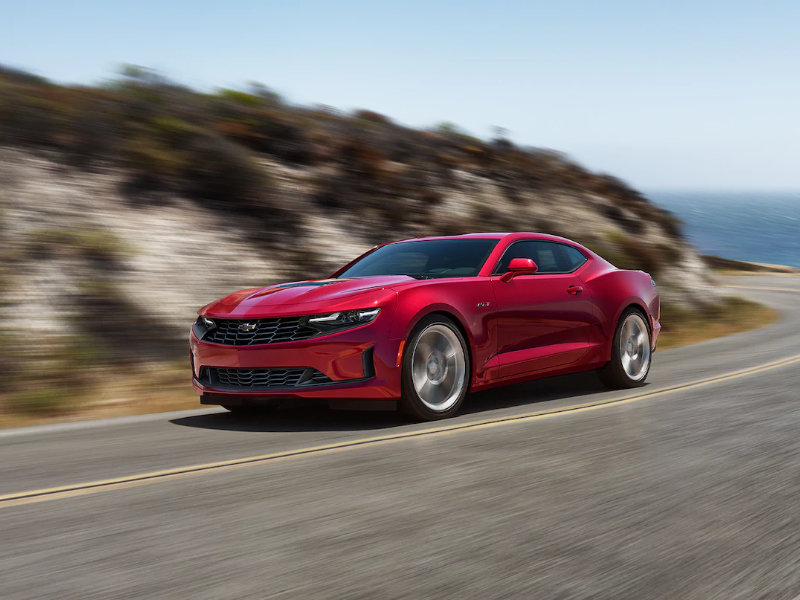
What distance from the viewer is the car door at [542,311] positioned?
792 cm

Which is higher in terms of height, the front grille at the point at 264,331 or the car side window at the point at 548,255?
the car side window at the point at 548,255

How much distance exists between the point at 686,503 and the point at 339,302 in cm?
309

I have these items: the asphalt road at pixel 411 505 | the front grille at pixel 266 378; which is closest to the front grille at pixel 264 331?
the front grille at pixel 266 378

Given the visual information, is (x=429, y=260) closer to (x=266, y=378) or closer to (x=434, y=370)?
(x=434, y=370)

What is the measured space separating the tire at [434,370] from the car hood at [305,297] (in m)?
0.45

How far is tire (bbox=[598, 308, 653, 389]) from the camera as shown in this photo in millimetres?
9164

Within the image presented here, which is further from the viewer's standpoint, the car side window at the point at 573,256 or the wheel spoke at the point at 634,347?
the wheel spoke at the point at 634,347

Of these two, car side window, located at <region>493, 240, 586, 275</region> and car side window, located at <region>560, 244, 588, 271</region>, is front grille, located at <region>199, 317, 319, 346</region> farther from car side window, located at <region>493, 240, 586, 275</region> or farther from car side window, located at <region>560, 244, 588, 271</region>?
car side window, located at <region>560, 244, 588, 271</region>

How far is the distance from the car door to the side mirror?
0.05 meters

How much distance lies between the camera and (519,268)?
7.98 metres

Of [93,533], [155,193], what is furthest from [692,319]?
[93,533]

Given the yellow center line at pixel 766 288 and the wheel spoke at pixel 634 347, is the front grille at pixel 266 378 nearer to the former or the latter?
the wheel spoke at pixel 634 347

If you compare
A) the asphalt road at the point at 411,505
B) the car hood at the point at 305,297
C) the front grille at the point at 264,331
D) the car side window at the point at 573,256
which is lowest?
the asphalt road at the point at 411,505

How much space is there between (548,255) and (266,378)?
128 inches
